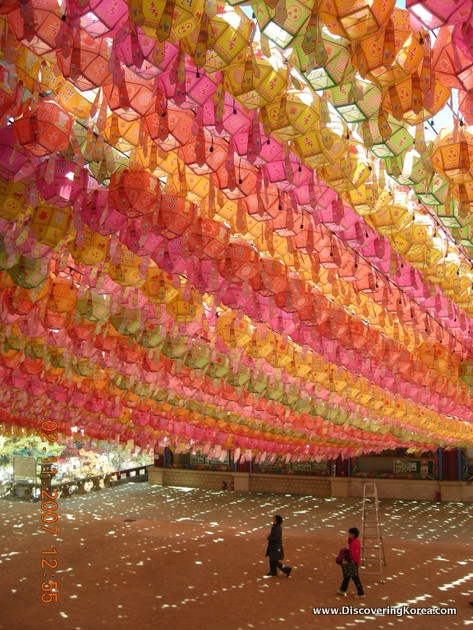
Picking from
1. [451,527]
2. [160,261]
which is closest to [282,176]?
[160,261]

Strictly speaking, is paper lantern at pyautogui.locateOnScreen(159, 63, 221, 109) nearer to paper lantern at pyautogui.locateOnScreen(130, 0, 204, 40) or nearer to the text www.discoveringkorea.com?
paper lantern at pyautogui.locateOnScreen(130, 0, 204, 40)

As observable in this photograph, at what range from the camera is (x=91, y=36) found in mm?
1988

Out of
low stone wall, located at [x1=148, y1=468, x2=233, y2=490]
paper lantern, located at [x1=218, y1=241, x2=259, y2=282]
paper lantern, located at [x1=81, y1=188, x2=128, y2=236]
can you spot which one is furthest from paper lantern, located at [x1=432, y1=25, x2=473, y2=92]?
low stone wall, located at [x1=148, y1=468, x2=233, y2=490]

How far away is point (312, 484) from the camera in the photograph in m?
23.7

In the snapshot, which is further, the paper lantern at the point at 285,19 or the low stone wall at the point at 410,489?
the low stone wall at the point at 410,489

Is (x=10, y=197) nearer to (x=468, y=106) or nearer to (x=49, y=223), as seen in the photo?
(x=49, y=223)

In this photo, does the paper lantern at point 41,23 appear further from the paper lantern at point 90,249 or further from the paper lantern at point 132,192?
the paper lantern at point 90,249

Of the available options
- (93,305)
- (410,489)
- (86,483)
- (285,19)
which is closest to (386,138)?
(285,19)

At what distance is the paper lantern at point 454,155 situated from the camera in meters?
2.46

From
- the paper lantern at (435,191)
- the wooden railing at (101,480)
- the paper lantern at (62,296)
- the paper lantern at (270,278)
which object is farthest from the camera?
the wooden railing at (101,480)

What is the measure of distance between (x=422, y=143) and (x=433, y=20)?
1.81ft

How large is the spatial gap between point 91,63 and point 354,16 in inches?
35.3

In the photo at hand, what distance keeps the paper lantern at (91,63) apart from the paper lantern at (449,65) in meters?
1.09

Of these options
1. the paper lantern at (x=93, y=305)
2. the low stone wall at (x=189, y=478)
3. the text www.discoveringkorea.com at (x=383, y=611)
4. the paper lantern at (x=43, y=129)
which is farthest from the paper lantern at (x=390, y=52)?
→ the low stone wall at (x=189, y=478)
